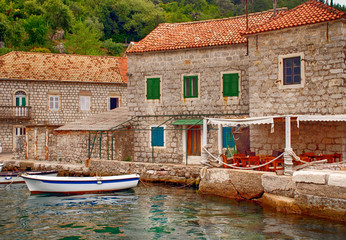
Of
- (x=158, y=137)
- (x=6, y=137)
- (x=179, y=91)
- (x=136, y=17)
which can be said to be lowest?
(x=6, y=137)

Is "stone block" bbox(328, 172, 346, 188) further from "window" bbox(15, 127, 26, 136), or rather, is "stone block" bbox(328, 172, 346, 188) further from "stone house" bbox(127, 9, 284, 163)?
"window" bbox(15, 127, 26, 136)

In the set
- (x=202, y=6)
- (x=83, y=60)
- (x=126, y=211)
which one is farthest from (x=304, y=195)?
(x=202, y=6)

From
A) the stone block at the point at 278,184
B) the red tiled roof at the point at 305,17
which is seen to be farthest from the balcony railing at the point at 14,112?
the stone block at the point at 278,184

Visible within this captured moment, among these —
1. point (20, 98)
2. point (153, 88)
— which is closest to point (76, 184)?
point (153, 88)

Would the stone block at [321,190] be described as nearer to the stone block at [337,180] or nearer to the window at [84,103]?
the stone block at [337,180]

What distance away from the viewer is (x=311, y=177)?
11.8 meters

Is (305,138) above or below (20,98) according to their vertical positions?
below

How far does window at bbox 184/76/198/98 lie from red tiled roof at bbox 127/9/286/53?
1.62 metres

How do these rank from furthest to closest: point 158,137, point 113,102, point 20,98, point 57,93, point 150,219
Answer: point 113,102
point 57,93
point 20,98
point 158,137
point 150,219

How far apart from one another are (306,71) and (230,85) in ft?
15.3

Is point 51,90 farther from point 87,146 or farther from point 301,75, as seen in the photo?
point 301,75

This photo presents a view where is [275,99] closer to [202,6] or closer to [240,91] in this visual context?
[240,91]

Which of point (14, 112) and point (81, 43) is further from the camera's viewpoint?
point (81, 43)

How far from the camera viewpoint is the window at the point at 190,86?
21078 millimetres
